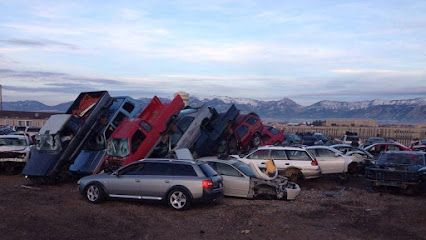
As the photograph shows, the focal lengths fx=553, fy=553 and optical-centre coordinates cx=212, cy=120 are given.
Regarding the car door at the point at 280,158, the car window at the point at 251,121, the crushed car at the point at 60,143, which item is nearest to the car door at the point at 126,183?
the crushed car at the point at 60,143

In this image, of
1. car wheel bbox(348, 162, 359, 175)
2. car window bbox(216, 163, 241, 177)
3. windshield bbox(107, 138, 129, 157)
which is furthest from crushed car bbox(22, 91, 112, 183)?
car wheel bbox(348, 162, 359, 175)

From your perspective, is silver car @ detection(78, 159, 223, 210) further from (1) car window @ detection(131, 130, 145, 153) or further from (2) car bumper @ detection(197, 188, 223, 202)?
(1) car window @ detection(131, 130, 145, 153)

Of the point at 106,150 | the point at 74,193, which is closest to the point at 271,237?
the point at 74,193

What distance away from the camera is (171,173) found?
15266mm

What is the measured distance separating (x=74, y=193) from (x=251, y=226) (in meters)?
7.46

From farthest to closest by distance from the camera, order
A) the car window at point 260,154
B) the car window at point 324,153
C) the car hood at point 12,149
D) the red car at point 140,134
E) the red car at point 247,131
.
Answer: the red car at point 247,131 → the car window at point 324,153 → the car hood at point 12,149 → the car window at point 260,154 → the red car at point 140,134

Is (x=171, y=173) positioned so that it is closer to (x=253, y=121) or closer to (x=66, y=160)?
(x=66, y=160)

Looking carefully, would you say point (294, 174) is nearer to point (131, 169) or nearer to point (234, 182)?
point (234, 182)

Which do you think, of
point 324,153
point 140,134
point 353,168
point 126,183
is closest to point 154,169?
point 126,183

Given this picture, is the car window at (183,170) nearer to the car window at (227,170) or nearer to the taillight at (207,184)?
the taillight at (207,184)

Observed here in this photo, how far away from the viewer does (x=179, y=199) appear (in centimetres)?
1489

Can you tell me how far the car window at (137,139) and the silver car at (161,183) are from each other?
443 centimetres

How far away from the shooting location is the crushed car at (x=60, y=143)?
19.9 metres

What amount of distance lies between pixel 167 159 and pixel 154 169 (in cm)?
51
